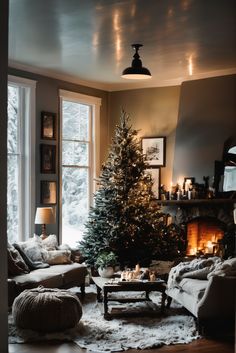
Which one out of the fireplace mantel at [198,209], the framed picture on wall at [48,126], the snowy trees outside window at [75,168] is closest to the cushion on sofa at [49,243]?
the snowy trees outside window at [75,168]

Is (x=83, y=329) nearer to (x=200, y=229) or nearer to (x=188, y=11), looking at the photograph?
(x=188, y=11)

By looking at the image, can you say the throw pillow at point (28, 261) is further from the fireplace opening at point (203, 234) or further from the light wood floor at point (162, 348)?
the fireplace opening at point (203, 234)

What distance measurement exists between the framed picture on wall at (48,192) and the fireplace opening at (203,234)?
230 cm

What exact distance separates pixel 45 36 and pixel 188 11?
6.20ft

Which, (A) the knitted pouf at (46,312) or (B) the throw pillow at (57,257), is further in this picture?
(B) the throw pillow at (57,257)

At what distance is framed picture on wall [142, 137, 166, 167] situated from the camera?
365 inches

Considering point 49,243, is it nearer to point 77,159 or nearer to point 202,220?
point 77,159

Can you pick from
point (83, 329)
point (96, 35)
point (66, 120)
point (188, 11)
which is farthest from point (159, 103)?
point (83, 329)

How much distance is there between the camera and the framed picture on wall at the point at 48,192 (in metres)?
8.43

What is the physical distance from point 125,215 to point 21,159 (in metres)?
1.82

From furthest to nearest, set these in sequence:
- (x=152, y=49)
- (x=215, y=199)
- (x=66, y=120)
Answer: (x=66, y=120), (x=215, y=199), (x=152, y=49)

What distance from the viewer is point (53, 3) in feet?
17.1

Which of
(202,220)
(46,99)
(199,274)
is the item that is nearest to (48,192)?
(46,99)

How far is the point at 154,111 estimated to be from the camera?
938cm
